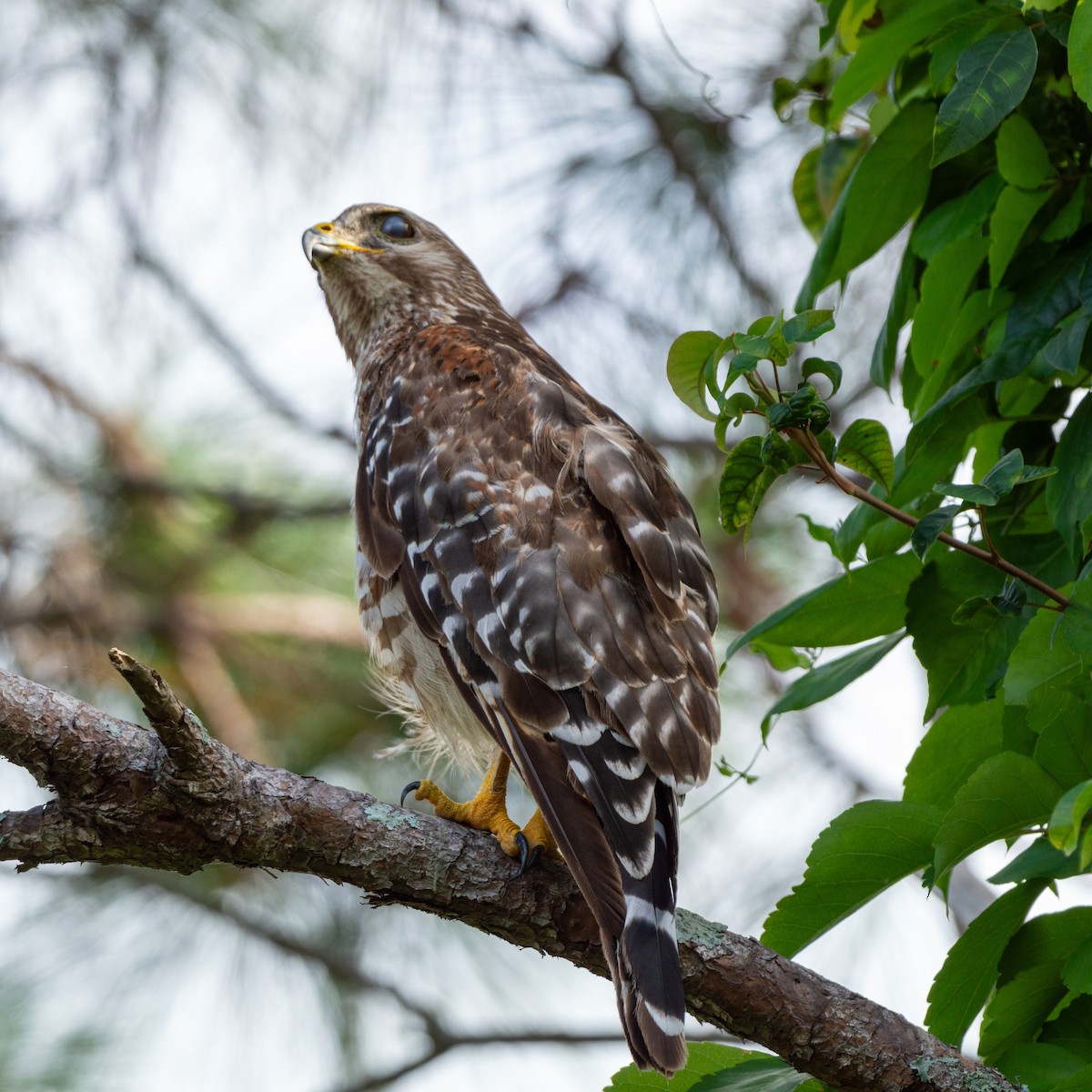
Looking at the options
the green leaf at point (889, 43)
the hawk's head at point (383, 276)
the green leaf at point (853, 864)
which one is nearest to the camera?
the green leaf at point (853, 864)

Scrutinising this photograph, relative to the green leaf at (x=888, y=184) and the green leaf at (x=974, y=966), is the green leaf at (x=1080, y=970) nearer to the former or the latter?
the green leaf at (x=974, y=966)

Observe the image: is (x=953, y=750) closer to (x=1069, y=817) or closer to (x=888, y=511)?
(x=888, y=511)

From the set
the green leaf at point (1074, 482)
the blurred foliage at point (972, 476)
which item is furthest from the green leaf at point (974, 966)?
the green leaf at point (1074, 482)

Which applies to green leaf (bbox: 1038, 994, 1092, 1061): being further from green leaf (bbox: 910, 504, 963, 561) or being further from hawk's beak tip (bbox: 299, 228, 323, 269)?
hawk's beak tip (bbox: 299, 228, 323, 269)

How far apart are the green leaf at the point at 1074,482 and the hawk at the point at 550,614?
785mm

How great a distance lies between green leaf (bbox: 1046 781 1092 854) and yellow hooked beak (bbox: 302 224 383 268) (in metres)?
3.06

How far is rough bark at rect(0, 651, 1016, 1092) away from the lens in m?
1.91

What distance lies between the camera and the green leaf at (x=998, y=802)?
1.76 m

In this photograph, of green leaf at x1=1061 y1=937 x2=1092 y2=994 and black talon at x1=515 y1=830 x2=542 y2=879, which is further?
black talon at x1=515 y1=830 x2=542 y2=879

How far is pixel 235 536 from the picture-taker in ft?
19.7

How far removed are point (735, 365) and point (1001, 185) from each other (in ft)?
2.25

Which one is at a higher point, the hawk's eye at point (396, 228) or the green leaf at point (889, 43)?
the hawk's eye at point (396, 228)

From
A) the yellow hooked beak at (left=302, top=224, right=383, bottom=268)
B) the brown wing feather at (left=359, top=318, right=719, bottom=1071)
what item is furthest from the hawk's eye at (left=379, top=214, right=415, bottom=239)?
the brown wing feather at (left=359, top=318, right=719, bottom=1071)

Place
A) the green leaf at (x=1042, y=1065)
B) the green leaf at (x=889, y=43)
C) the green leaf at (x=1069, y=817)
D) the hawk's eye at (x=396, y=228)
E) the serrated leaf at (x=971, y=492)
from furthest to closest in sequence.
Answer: the hawk's eye at (x=396, y=228) → the green leaf at (x=889, y=43) → the green leaf at (x=1042, y=1065) → the serrated leaf at (x=971, y=492) → the green leaf at (x=1069, y=817)
